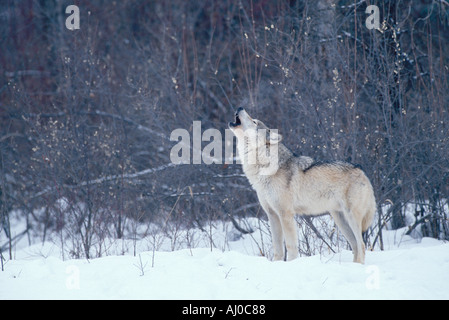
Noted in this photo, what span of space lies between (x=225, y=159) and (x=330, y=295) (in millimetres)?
6074

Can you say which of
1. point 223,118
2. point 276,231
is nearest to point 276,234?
point 276,231

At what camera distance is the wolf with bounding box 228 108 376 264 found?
5758 mm

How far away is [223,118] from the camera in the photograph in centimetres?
1246

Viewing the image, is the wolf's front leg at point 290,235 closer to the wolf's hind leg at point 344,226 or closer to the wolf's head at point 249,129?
the wolf's hind leg at point 344,226

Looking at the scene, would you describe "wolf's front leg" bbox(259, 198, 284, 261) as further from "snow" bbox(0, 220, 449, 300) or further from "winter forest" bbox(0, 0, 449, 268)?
"snow" bbox(0, 220, 449, 300)

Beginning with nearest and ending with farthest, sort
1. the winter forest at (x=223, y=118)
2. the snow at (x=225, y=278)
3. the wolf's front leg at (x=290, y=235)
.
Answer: the snow at (x=225, y=278)
the wolf's front leg at (x=290, y=235)
the winter forest at (x=223, y=118)

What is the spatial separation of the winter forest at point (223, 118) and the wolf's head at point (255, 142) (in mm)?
1338

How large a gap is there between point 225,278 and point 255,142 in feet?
7.34

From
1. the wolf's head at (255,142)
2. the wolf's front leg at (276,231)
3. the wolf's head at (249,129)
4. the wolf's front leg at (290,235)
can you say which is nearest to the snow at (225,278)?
the wolf's front leg at (290,235)

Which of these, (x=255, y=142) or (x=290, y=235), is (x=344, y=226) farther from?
(x=255, y=142)

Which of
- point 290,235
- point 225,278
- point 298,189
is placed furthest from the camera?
point 298,189

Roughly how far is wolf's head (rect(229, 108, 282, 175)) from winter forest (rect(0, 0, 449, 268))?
1.34 meters

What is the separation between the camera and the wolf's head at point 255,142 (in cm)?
609

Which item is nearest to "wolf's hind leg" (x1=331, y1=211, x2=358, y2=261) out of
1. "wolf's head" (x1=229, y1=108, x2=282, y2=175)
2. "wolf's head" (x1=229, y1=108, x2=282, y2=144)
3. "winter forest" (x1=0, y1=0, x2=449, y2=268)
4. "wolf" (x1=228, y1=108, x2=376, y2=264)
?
"wolf" (x1=228, y1=108, x2=376, y2=264)
